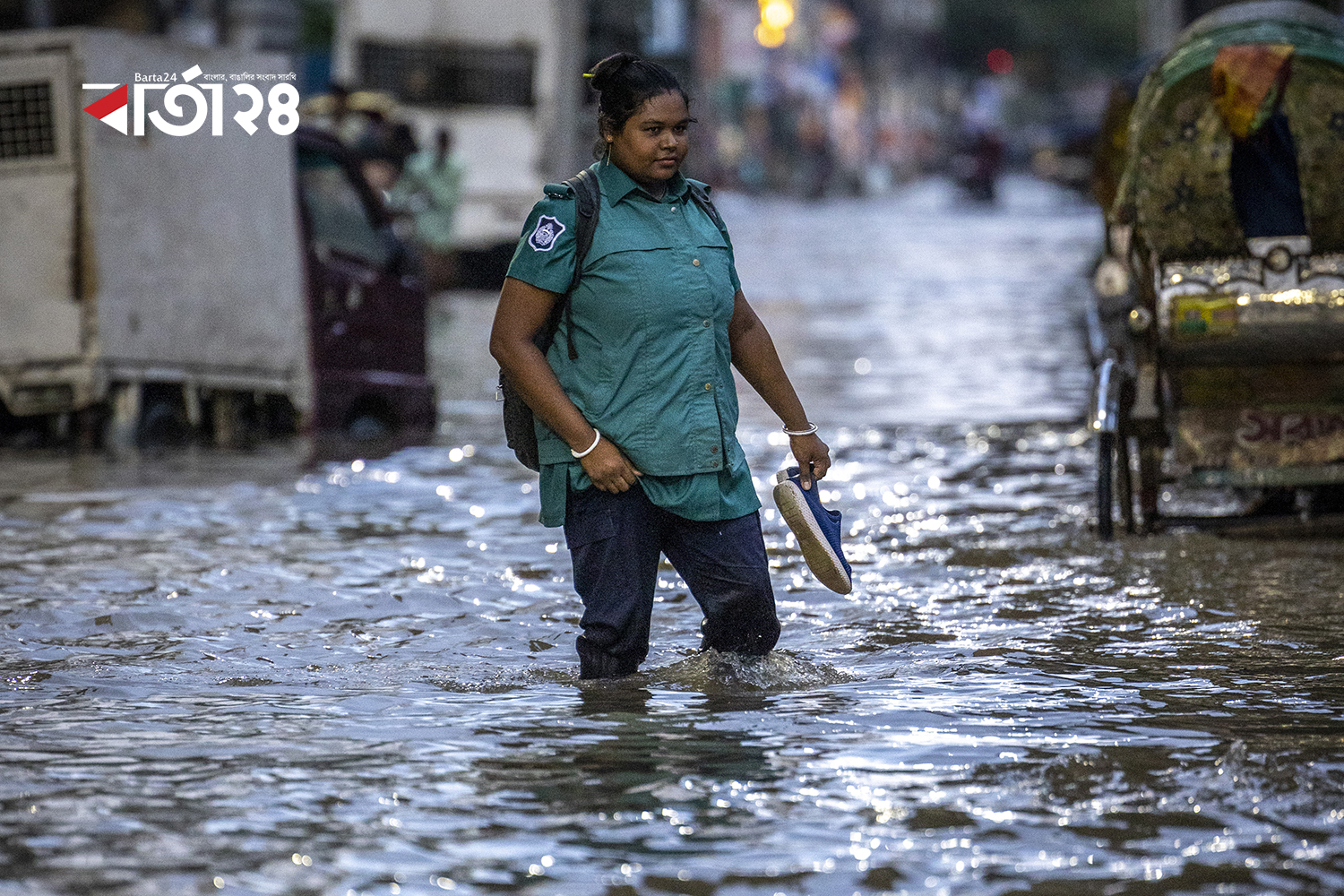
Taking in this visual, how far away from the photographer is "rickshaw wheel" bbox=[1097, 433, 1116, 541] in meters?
8.03

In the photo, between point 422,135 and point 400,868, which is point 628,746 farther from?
point 422,135

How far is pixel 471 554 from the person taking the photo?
27.4 ft

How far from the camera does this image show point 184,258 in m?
11.8

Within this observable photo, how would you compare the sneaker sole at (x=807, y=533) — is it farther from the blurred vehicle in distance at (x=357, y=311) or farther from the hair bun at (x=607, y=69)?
the blurred vehicle in distance at (x=357, y=311)

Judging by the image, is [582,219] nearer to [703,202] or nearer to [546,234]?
[546,234]

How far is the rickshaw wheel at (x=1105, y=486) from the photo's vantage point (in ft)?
26.4

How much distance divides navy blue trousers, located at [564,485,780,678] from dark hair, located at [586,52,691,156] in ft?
2.97

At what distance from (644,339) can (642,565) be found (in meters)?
0.57

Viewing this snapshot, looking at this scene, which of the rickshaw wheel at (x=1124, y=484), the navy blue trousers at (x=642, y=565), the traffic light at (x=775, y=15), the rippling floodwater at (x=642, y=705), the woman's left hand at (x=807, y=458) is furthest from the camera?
the traffic light at (x=775, y=15)

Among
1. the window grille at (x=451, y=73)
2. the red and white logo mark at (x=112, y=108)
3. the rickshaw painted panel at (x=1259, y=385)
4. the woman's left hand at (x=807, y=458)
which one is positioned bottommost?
the rickshaw painted panel at (x=1259, y=385)

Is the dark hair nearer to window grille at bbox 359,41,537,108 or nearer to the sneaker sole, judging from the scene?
the sneaker sole

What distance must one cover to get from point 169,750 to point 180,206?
710cm
